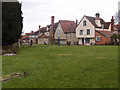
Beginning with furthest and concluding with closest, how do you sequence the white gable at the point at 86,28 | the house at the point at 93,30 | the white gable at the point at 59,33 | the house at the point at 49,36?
the house at the point at 49,36, the white gable at the point at 59,33, the white gable at the point at 86,28, the house at the point at 93,30

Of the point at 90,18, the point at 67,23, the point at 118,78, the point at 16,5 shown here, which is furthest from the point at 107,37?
the point at 118,78

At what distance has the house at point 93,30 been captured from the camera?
59.8m

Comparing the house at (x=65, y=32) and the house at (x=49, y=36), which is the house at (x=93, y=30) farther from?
the house at (x=49, y=36)

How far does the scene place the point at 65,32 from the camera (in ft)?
235

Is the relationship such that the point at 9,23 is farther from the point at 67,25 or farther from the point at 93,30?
the point at 67,25

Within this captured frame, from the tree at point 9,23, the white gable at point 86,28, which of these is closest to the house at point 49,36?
the white gable at point 86,28

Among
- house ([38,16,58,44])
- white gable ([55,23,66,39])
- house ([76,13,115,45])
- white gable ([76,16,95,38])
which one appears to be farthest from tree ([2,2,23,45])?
house ([38,16,58,44])

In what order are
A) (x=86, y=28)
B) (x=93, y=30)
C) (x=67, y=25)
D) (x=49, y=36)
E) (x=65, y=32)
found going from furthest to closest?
(x=49, y=36)
(x=67, y=25)
(x=65, y=32)
(x=86, y=28)
(x=93, y=30)

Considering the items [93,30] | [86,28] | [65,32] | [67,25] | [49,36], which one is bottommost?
[49,36]

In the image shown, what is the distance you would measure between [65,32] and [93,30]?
13150 mm

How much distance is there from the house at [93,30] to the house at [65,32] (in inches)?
192

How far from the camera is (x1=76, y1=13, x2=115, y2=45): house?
2355 inches

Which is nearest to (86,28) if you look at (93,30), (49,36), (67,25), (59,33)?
(93,30)

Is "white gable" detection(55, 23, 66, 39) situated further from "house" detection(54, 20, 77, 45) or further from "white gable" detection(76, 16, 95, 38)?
"white gable" detection(76, 16, 95, 38)
